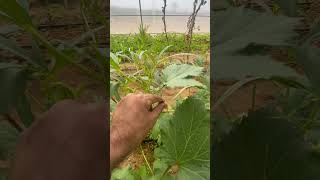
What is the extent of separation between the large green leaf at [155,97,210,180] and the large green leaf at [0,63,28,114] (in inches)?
5.2

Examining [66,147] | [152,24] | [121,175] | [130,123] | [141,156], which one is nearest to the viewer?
[66,147]

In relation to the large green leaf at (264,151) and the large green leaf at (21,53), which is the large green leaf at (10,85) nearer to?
the large green leaf at (21,53)

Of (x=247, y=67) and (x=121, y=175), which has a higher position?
(x=247, y=67)

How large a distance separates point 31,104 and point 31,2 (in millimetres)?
100

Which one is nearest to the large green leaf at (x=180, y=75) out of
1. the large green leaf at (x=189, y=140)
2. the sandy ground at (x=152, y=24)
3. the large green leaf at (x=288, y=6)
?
the large green leaf at (x=189, y=140)

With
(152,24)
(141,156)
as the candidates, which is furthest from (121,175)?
(152,24)

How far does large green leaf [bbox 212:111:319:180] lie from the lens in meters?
0.25

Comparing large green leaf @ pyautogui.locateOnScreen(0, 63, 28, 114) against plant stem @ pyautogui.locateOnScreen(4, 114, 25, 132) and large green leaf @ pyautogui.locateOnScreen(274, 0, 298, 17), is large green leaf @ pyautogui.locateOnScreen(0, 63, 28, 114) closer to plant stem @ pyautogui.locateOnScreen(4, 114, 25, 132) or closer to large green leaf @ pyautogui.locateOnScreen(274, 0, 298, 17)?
plant stem @ pyautogui.locateOnScreen(4, 114, 25, 132)

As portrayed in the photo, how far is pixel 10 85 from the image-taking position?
27 cm

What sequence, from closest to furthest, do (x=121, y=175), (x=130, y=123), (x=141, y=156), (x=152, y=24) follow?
(x=130, y=123) < (x=121, y=175) < (x=141, y=156) < (x=152, y=24)

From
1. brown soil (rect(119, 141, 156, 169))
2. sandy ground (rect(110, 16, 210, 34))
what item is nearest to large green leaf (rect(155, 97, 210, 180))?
brown soil (rect(119, 141, 156, 169))

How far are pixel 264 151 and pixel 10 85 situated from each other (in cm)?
17

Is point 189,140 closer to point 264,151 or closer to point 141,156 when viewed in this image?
point 264,151

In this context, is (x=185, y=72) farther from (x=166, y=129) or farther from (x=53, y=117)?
(x=53, y=117)
